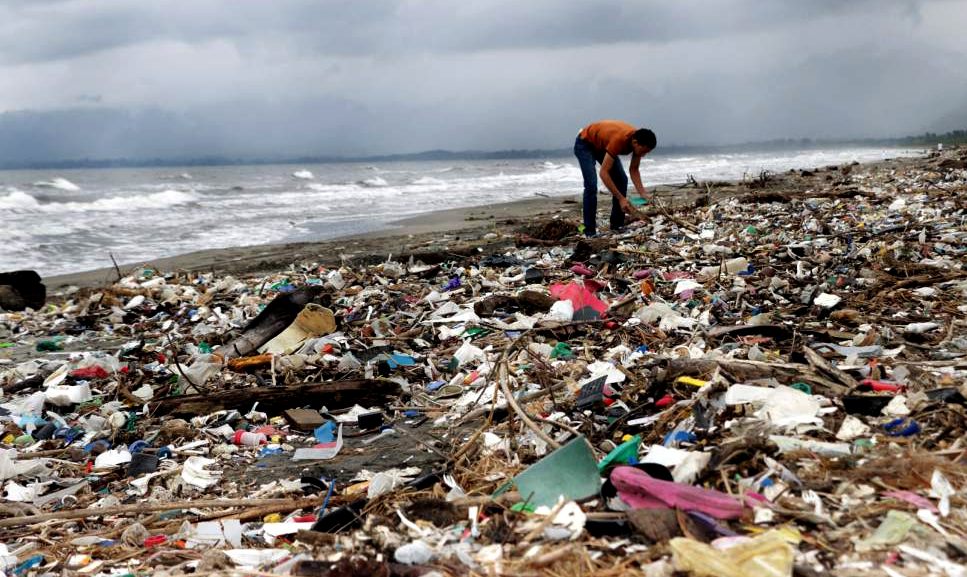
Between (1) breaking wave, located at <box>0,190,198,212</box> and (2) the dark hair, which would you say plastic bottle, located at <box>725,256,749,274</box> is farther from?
(1) breaking wave, located at <box>0,190,198,212</box>

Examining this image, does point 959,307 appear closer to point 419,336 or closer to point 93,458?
point 419,336

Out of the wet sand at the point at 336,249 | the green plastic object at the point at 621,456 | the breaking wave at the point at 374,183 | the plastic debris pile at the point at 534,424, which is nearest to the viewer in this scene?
the plastic debris pile at the point at 534,424

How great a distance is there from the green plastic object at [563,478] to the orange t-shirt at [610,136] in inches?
242

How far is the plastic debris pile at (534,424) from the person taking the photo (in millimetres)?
2061

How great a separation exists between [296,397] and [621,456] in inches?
88.9

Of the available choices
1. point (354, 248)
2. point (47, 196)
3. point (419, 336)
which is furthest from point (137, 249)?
point (47, 196)

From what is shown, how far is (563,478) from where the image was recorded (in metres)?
2.36

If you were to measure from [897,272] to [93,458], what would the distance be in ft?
18.1

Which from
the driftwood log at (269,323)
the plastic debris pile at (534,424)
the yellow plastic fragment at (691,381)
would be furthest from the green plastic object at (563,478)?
the driftwood log at (269,323)

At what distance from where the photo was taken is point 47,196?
28.1 m

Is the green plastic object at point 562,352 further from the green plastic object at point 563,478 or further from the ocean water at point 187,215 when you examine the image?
the ocean water at point 187,215

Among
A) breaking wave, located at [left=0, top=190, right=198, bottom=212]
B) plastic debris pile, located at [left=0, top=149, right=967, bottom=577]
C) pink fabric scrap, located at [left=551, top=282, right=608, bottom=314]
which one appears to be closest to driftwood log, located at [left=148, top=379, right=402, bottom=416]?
plastic debris pile, located at [left=0, top=149, right=967, bottom=577]

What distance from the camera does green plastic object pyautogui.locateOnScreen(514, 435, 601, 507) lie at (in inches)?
91.0

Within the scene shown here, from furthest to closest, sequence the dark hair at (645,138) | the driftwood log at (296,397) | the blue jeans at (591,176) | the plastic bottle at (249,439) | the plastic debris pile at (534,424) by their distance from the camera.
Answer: the blue jeans at (591,176)
the dark hair at (645,138)
the driftwood log at (296,397)
the plastic bottle at (249,439)
the plastic debris pile at (534,424)
